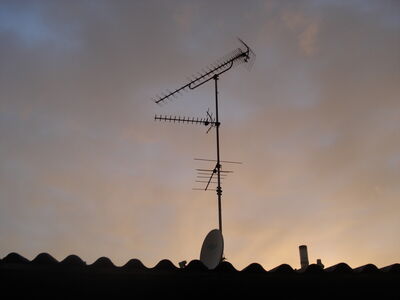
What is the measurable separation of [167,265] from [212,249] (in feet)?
6.78

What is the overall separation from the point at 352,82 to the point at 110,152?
21.9 feet

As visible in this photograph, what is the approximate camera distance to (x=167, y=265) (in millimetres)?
4730

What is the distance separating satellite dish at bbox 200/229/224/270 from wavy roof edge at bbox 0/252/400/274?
4.56 ft

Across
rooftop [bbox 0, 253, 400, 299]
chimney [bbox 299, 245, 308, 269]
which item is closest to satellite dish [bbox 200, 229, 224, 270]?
rooftop [bbox 0, 253, 400, 299]

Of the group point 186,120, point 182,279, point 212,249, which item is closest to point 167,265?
point 182,279

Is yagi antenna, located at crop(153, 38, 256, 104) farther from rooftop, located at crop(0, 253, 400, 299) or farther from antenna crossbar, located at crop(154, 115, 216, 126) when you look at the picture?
rooftop, located at crop(0, 253, 400, 299)

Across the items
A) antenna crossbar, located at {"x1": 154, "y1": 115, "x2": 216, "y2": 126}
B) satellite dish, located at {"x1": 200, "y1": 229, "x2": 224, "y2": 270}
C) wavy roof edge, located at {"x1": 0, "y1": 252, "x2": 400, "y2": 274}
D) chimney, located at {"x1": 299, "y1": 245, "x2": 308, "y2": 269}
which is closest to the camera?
wavy roof edge, located at {"x1": 0, "y1": 252, "x2": 400, "y2": 274}

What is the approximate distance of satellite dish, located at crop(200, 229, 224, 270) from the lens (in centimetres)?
644

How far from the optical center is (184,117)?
30.2 ft

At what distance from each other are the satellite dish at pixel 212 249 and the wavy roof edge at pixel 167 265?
1390 millimetres

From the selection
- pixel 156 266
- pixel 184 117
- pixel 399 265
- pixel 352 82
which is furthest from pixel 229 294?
→ pixel 352 82

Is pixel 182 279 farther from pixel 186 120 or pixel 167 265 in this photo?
pixel 186 120

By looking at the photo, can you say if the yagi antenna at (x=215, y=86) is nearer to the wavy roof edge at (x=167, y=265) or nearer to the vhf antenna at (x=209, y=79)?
the vhf antenna at (x=209, y=79)

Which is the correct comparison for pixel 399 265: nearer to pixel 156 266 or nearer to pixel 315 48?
pixel 156 266
